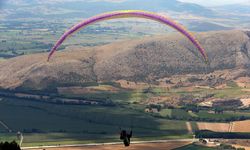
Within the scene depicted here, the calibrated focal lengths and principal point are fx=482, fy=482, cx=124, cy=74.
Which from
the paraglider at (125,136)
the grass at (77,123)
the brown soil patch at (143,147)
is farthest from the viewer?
the grass at (77,123)

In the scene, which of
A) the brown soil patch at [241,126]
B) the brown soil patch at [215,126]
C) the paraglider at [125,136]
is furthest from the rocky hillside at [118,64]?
the paraglider at [125,136]

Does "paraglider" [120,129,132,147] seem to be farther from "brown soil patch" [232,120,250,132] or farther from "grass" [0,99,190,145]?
"brown soil patch" [232,120,250,132]

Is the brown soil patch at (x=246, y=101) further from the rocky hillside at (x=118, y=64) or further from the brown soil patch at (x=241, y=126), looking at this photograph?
the rocky hillside at (x=118, y=64)

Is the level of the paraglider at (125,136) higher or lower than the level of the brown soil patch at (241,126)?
higher

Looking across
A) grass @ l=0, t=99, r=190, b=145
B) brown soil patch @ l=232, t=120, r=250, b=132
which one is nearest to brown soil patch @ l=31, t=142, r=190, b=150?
grass @ l=0, t=99, r=190, b=145

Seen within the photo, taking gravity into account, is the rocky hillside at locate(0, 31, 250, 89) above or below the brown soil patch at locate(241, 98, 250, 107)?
above

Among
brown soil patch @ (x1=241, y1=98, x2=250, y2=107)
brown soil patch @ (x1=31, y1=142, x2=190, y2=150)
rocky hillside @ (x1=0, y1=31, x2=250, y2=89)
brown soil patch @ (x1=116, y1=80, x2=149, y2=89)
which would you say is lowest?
brown soil patch @ (x1=31, y1=142, x2=190, y2=150)

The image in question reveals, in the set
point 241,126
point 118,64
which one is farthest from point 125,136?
point 118,64
